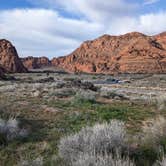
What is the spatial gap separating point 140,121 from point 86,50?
17883cm

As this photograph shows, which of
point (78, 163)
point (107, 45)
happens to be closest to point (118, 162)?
point (78, 163)

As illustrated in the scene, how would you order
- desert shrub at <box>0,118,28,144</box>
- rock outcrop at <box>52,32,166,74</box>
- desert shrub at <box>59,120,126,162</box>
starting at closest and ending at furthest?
desert shrub at <box>59,120,126,162</box>
desert shrub at <box>0,118,28,144</box>
rock outcrop at <box>52,32,166,74</box>

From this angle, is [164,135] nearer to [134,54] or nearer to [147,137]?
[147,137]

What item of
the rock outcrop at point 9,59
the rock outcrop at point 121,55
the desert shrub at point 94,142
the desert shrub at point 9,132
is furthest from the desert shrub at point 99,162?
the rock outcrop at point 121,55

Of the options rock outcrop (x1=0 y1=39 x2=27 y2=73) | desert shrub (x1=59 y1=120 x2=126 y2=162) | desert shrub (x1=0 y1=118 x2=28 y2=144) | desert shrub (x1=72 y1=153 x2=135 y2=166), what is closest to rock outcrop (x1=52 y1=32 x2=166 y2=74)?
rock outcrop (x1=0 y1=39 x2=27 y2=73)

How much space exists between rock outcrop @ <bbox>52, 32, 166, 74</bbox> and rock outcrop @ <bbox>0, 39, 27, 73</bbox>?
3428 cm

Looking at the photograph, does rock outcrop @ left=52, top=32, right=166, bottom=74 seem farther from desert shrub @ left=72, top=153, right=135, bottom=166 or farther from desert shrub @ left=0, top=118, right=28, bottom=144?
desert shrub @ left=72, top=153, right=135, bottom=166

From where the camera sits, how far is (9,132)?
30.6 feet

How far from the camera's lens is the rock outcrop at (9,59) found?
127m

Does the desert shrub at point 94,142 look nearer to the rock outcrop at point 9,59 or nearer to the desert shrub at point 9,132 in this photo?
the desert shrub at point 9,132

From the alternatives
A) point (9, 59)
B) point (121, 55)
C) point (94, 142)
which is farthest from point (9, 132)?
point (121, 55)

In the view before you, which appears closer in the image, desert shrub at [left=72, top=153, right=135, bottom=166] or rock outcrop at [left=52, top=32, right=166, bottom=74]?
desert shrub at [left=72, top=153, right=135, bottom=166]

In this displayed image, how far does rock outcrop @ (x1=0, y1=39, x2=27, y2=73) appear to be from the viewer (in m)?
127

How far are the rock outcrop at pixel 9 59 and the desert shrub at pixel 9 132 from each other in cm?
11593
